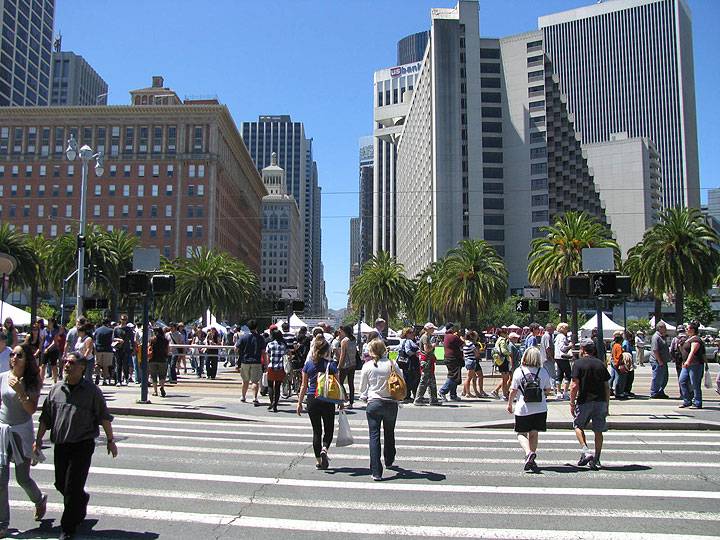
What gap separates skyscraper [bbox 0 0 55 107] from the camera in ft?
440

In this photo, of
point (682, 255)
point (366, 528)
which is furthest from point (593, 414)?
point (682, 255)

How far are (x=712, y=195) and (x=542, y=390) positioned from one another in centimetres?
20534

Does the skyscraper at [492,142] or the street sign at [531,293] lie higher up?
the skyscraper at [492,142]

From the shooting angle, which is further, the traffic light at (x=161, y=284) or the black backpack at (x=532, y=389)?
the traffic light at (x=161, y=284)

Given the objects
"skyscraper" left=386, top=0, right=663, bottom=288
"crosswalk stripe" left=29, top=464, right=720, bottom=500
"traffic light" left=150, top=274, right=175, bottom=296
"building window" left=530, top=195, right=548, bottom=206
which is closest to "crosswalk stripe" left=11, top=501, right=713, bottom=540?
"crosswalk stripe" left=29, top=464, right=720, bottom=500

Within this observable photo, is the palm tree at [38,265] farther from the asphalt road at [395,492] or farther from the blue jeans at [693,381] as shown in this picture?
the blue jeans at [693,381]

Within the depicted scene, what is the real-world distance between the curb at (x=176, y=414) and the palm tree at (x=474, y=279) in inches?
1532

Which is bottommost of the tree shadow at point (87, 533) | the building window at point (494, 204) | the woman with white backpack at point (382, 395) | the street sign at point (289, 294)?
the tree shadow at point (87, 533)

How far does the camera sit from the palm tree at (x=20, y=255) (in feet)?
177

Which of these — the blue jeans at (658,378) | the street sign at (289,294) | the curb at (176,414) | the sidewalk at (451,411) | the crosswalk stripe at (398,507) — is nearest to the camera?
the crosswalk stripe at (398,507)

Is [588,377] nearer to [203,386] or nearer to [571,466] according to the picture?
[571,466]

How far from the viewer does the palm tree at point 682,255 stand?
4450 cm

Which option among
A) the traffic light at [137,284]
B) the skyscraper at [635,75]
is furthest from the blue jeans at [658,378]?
the skyscraper at [635,75]

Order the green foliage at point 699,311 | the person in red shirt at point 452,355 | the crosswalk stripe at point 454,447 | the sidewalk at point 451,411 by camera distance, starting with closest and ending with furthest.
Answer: the crosswalk stripe at point 454,447 < the sidewalk at point 451,411 < the person in red shirt at point 452,355 < the green foliage at point 699,311
